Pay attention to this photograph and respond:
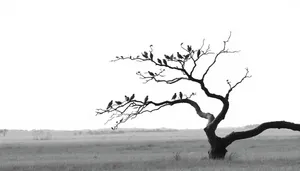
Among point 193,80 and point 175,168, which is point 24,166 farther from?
point 193,80

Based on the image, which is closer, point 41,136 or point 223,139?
point 223,139

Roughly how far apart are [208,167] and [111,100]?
414 centimetres

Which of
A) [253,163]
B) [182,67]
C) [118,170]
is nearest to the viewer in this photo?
[118,170]

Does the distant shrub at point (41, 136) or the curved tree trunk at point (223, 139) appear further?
the distant shrub at point (41, 136)

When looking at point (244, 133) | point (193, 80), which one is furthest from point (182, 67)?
point (244, 133)

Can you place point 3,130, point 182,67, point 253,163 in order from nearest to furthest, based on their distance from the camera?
point 253,163 → point 182,67 → point 3,130

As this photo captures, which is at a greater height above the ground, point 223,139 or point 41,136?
point 41,136

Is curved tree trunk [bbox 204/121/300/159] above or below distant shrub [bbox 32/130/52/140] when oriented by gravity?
below

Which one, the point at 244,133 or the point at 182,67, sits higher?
the point at 182,67

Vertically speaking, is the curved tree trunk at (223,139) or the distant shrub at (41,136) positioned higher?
the distant shrub at (41,136)

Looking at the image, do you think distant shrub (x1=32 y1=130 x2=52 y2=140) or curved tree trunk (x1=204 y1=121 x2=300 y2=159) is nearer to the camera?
curved tree trunk (x1=204 y1=121 x2=300 y2=159)

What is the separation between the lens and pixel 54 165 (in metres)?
18.8

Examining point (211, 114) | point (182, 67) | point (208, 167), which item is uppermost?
point (182, 67)

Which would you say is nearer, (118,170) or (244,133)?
(118,170)
